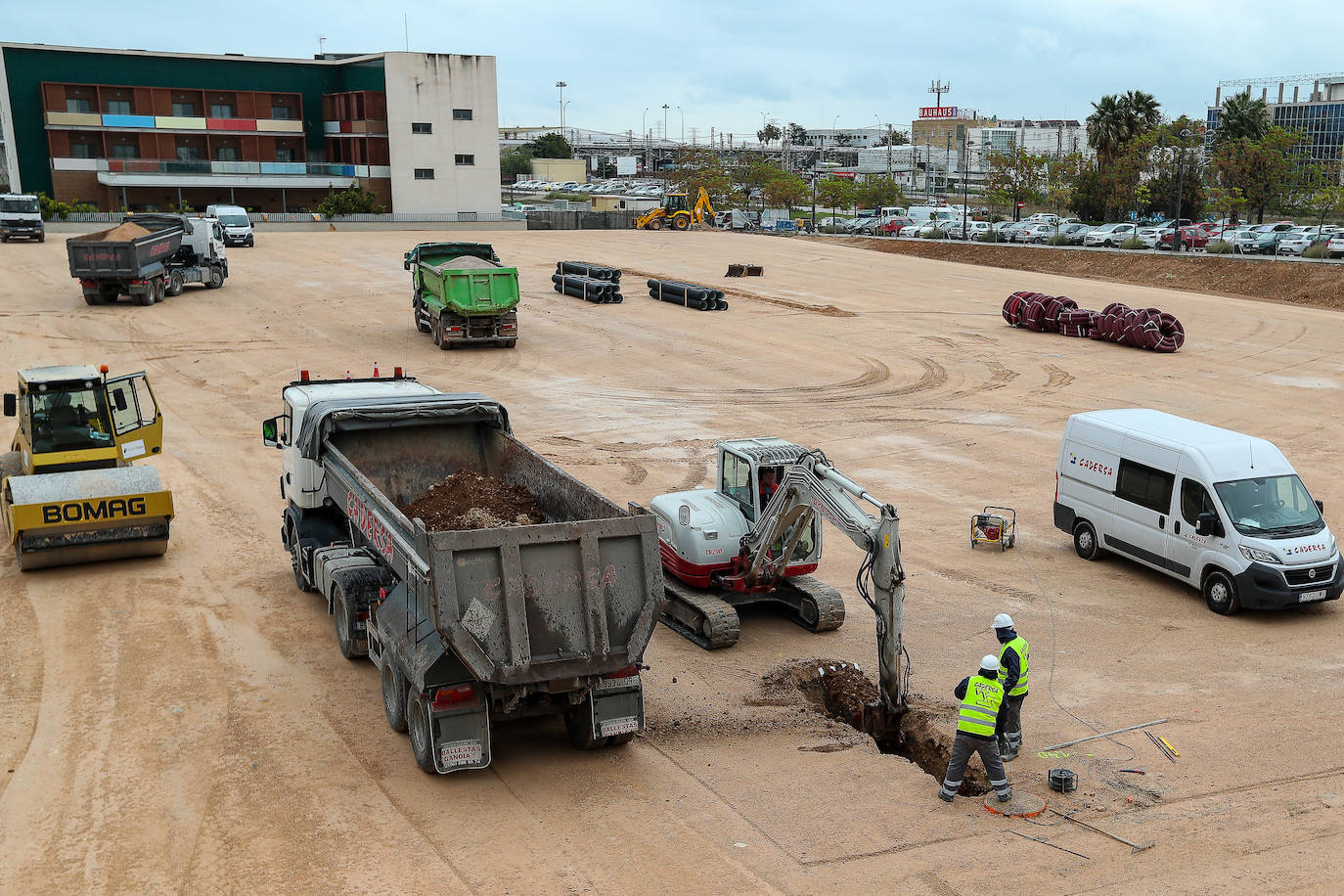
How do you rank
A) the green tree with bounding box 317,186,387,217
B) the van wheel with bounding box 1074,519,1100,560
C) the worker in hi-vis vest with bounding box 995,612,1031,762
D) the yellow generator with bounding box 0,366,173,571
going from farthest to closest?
the green tree with bounding box 317,186,387,217 → the van wheel with bounding box 1074,519,1100,560 → the yellow generator with bounding box 0,366,173,571 → the worker in hi-vis vest with bounding box 995,612,1031,762

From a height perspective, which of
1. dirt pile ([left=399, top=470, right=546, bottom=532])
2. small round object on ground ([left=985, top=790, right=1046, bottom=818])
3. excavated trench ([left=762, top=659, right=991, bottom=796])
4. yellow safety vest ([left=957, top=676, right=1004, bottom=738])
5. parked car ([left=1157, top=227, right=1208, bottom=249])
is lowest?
excavated trench ([left=762, top=659, right=991, bottom=796])

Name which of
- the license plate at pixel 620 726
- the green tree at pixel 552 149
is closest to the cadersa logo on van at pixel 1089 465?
the license plate at pixel 620 726

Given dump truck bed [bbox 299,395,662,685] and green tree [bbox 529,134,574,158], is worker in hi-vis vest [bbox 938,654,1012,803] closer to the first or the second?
dump truck bed [bbox 299,395,662,685]

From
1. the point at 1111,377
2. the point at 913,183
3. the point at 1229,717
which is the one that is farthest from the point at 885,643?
the point at 913,183

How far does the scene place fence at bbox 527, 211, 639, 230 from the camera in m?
73.8

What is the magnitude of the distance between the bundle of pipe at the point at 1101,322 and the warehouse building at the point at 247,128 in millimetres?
46061

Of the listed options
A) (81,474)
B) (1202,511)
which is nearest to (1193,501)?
(1202,511)

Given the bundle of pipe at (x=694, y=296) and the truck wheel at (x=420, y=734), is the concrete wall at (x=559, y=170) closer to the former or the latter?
the bundle of pipe at (x=694, y=296)

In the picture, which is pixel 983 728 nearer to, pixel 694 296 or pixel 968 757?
pixel 968 757

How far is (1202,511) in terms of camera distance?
16.1m

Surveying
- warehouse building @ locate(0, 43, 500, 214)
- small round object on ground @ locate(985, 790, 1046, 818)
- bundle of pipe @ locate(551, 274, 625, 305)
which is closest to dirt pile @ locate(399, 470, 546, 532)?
small round object on ground @ locate(985, 790, 1046, 818)

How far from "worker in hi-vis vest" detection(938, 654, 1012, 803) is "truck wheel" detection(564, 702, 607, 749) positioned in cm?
323

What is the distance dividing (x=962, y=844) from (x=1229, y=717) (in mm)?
4336

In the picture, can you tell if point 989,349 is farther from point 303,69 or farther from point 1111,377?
point 303,69
